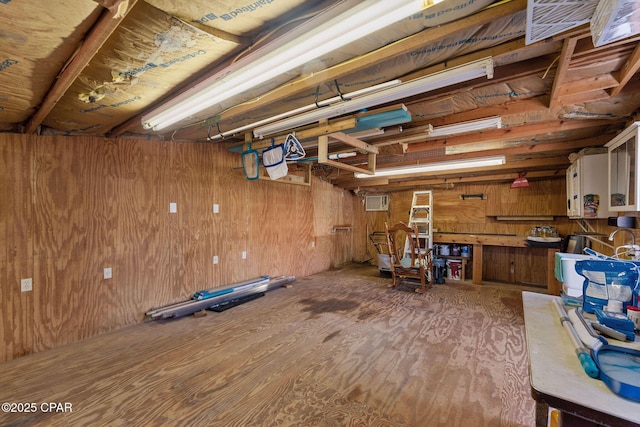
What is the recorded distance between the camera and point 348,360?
2.40m

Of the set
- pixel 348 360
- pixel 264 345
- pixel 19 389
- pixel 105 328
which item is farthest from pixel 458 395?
pixel 105 328

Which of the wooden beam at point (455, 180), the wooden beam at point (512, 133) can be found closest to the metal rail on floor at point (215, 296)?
the wooden beam at point (455, 180)

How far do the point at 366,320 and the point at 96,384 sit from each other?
2.56 meters

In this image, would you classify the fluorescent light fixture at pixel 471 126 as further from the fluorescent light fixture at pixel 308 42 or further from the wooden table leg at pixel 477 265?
the wooden table leg at pixel 477 265

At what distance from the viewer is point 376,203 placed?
23.3ft

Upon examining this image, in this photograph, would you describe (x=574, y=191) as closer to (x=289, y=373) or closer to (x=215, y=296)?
(x=289, y=373)

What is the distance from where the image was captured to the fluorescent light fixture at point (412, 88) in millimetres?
1592

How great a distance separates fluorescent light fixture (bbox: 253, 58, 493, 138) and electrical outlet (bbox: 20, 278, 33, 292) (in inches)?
109

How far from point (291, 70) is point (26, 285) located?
3028mm

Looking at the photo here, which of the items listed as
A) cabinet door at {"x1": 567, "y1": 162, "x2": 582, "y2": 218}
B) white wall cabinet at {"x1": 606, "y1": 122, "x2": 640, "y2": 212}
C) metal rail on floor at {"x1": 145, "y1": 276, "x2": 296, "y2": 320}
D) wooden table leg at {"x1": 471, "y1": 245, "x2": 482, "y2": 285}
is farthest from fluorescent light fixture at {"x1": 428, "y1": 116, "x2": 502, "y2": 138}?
metal rail on floor at {"x1": 145, "y1": 276, "x2": 296, "y2": 320}

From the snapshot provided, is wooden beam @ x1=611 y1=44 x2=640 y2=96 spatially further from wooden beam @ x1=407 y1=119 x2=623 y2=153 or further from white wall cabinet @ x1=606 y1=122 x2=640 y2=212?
wooden beam @ x1=407 y1=119 x2=623 y2=153

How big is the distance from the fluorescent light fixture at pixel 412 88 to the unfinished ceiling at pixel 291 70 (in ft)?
0.16

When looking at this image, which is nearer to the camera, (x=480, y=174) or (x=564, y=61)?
(x=564, y=61)

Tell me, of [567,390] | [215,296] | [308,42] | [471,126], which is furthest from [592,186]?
[215,296]
